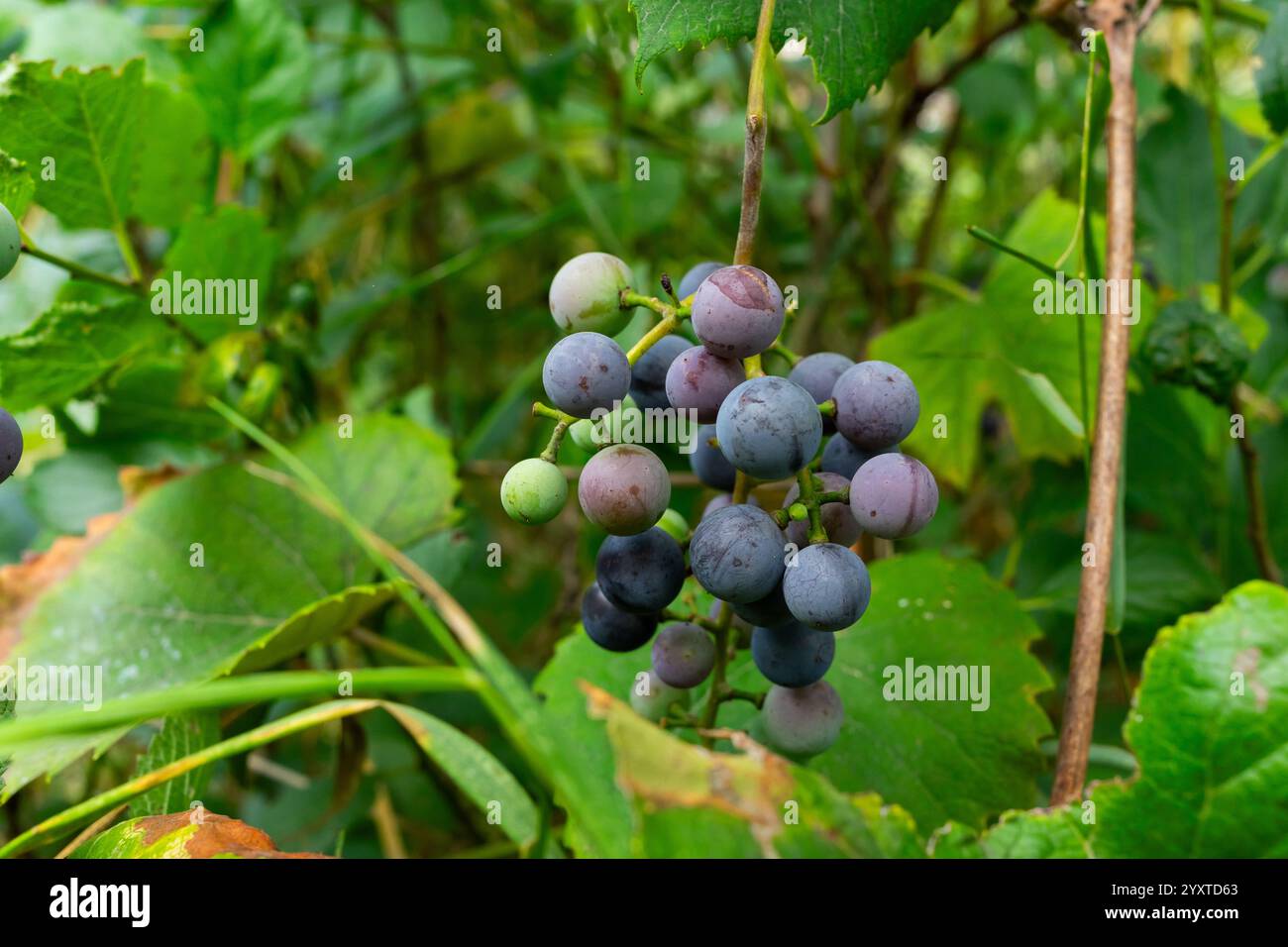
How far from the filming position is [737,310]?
583 millimetres

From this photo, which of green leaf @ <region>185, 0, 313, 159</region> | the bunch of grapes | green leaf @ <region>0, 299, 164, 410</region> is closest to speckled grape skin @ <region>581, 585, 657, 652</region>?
the bunch of grapes

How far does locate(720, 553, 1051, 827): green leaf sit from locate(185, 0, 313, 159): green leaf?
956mm

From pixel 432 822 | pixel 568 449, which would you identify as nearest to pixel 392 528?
pixel 568 449

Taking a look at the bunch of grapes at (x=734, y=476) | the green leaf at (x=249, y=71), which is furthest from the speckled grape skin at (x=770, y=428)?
the green leaf at (x=249, y=71)

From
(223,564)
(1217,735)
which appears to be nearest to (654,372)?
(1217,735)

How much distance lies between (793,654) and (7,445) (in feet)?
1.67

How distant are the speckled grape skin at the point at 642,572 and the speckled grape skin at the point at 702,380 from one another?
0.09m

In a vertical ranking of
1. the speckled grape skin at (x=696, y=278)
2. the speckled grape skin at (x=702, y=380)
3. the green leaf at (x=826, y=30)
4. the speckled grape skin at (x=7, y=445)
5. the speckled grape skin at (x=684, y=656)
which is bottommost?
the speckled grape skin at (x=684, y=656)

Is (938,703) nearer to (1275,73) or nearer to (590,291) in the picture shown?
(590,291)

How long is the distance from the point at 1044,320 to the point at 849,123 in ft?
1.25

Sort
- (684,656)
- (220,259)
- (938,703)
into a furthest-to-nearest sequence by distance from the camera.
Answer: (220,259)
(938,703)
(684,656)

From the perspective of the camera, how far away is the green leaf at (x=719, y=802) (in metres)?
0.47

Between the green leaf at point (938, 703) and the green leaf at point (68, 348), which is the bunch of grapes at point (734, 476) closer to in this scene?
the green leaf at point (938, 703)

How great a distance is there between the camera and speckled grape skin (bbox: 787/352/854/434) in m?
0.69
